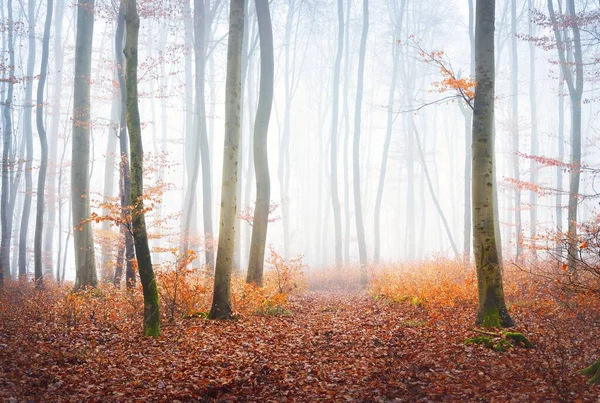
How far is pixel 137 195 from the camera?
289 inches

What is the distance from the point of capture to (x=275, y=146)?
140 ft

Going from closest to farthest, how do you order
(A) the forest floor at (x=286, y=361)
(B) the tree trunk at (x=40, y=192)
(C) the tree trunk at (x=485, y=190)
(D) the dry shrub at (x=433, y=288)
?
(A) the forest floor at (x=286, y=361)
(C) the tree trunk at (x=485, y=190)
(D) the dry shrub at (x=433, y=288)
(B) the tree trunk at (x=40, y=192)

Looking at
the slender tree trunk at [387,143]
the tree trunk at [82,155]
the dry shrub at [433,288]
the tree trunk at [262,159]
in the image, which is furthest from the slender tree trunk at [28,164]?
the slender tree trunk at [387,143]

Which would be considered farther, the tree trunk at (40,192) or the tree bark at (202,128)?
the tree bark at (202,128)

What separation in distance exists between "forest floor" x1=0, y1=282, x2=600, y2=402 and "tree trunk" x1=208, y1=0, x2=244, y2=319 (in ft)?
1.92

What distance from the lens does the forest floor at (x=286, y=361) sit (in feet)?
16.6

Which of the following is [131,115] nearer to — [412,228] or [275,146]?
[412,228]

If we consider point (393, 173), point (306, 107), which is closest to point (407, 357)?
point (306, 107)

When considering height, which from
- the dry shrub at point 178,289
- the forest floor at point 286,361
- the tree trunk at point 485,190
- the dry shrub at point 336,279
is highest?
the tree trunk at point 485,190

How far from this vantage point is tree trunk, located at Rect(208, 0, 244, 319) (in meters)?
8.91

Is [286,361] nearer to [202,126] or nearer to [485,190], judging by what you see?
[485,190]

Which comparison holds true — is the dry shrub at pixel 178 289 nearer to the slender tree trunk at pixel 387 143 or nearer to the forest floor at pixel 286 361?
the forest floor at pixel 286 361

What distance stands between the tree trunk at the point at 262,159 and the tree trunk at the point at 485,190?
6261 mm

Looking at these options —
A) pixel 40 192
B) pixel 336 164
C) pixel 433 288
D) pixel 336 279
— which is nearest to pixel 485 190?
pixel 433 288
